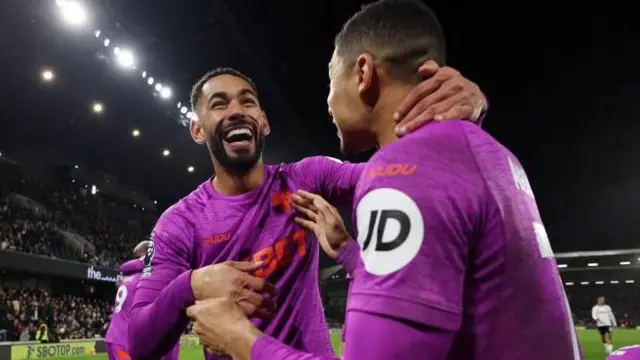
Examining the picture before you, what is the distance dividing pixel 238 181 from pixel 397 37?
5.42 feet

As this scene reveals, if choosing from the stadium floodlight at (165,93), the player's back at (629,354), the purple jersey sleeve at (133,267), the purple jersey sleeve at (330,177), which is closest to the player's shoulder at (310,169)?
the purple jersey sleeve at (330,177)

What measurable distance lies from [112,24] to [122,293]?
48.3 ft

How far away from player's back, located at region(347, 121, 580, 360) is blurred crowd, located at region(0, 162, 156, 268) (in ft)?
80.1

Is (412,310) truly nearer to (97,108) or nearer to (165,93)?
(165,93)

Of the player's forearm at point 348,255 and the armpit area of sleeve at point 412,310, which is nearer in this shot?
the armpit area of sleeve at point 412,310

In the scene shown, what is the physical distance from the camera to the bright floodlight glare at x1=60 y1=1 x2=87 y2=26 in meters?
17.8

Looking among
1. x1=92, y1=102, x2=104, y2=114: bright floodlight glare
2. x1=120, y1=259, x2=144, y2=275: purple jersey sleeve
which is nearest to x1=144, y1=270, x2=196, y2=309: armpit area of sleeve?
x1=120, y1=259, x2=144, y2=275: purple jersey sleeve

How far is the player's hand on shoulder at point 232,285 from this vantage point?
7.04 ft

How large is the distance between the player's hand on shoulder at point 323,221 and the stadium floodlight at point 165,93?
2355 centimetres

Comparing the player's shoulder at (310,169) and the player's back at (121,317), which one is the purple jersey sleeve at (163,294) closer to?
the player's shoulder at (310,169)

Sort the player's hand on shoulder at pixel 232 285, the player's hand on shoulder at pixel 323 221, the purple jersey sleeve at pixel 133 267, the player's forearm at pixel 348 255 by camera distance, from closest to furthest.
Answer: the player's hand on shoulder at pixel 232 285
the player's forearm at pixel 348 255
the player's hand on shoulder at pixel 323 221
the purple jersey sleeve at pixel 133 267

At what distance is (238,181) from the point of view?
10.0 feet

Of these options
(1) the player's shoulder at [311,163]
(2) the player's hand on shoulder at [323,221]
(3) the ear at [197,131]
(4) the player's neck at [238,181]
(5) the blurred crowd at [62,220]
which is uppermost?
(5) the blurred crowd at [62,220]

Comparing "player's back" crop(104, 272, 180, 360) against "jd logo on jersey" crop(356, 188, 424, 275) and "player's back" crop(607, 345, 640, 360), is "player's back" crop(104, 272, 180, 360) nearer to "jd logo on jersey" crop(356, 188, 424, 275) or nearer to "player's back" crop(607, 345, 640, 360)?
"player's back" crop(607, 345, 640, 360)
